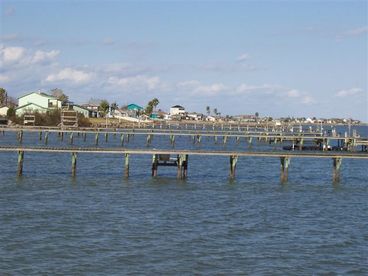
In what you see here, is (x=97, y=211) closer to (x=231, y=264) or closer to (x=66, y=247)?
(x=66, y=247)

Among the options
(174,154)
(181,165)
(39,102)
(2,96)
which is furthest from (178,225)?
(2,96)

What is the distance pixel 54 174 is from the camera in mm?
49031

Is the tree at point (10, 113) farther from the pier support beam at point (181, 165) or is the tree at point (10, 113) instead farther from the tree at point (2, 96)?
the pier support beam at point (181, 165)

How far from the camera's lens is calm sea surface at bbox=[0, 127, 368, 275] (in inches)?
878

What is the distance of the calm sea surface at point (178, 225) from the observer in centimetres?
2230

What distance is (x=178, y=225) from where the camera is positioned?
94.7 feet

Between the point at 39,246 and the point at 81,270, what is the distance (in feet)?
12.3

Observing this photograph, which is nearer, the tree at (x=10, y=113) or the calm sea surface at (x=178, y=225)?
the calm sea surface at (x=178, y=225)

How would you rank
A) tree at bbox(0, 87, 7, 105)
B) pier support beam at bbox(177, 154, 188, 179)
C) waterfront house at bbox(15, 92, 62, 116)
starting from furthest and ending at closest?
tree at bbox(0, 87, 7, 105) < waterfront house at bbox(15, 92, 62, 116) < pier support beam at bbox(177, 154, 188, 179)

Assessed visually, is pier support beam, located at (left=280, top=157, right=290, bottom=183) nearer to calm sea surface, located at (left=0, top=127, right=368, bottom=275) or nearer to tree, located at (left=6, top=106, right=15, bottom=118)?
calm sea surface, located at (left=0, top=127, right=368, bottom=275)

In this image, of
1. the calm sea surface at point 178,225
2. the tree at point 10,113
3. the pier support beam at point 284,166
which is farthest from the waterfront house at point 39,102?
the pier support beam at point 284,166

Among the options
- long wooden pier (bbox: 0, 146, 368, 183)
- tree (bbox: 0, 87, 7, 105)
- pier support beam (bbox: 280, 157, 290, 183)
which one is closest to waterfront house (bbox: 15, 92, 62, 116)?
tree (bbox: 0, 87, 7, 105)

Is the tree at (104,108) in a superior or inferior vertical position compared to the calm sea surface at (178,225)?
superior

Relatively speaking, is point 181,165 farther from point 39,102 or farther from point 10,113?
point 39,102
